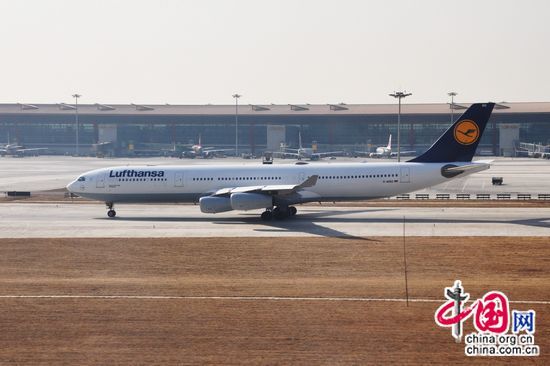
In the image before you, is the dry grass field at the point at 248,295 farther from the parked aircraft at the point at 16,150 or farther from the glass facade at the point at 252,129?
the parked aircraft at the point at 16,150

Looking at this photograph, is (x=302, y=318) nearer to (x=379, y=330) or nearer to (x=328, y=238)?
(x=379, y=330)

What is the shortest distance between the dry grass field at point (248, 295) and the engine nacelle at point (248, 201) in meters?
7.02

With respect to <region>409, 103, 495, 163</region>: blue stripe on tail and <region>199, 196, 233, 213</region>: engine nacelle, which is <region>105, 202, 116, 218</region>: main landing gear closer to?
<region>199, 196, 233, 213</region>: engine nacelle

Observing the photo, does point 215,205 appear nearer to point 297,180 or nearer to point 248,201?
point 248,201

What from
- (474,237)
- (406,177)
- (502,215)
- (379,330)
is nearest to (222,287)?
(379,330)

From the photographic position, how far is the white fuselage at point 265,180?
5528 cm

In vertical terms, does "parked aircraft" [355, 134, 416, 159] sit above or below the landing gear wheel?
above

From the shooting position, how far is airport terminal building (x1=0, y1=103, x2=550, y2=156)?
164m

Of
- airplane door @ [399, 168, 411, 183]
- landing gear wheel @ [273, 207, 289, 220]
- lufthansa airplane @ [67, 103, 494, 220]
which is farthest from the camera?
airplane door @ [399, 168, 411, 183]

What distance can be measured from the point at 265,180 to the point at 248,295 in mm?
25197

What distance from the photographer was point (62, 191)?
276 feet

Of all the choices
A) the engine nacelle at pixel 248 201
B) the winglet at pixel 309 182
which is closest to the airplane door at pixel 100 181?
the engine nacelle at pixel 248 201

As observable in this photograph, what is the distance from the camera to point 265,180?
56.4 m

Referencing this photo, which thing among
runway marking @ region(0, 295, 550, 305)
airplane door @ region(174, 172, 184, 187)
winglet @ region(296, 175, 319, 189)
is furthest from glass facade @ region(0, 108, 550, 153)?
runway marking @ region(0, 295, 550, 305)
